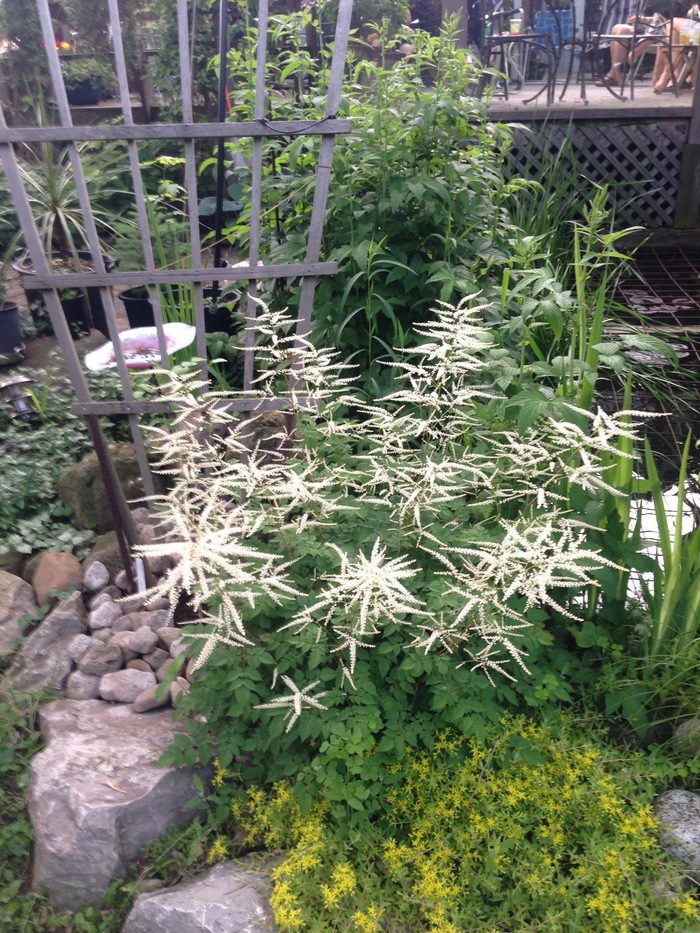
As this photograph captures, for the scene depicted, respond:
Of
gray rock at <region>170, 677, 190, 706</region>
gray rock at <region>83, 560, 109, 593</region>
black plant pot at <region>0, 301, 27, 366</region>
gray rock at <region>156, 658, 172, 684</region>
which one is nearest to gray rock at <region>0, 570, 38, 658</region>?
gray rock at <region>83, 560, 109, 593</region>

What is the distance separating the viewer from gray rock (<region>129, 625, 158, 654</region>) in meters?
2.48

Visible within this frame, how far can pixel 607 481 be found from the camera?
84.4 inches

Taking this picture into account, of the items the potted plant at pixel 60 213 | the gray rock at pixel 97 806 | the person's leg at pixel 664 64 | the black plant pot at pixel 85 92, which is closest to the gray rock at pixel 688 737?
the gray rock at pixel 97 806


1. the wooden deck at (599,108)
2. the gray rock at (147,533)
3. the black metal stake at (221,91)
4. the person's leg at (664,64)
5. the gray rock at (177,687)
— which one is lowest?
the gray rock at (177,687)

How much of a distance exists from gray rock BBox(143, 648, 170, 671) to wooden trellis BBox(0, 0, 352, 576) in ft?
1.55

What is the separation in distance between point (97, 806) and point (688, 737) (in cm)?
154

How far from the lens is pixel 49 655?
2.50 m

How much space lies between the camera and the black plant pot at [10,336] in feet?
14.0

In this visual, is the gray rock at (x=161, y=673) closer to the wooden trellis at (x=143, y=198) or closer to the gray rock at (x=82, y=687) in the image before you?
the gray rock at (x=82, y=687)

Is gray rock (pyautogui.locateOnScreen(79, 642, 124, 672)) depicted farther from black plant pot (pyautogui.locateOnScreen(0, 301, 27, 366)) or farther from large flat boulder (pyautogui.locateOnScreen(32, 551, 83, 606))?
black plant pot (pyautogui.locateOnScreen(0, 301, 27, 366))

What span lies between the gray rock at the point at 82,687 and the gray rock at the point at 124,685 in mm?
51

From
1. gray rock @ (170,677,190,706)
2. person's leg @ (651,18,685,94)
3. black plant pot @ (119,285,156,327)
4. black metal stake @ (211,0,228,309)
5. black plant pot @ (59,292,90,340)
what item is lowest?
gray rock @ (170,677,190,706)

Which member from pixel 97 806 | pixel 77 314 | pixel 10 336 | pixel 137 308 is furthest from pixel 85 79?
pixel 97 806

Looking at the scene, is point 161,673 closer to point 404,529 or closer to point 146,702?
point 146,702
